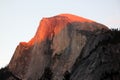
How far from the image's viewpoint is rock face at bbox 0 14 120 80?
4253 centimetres

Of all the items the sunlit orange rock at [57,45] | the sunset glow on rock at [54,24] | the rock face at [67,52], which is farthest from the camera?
the sunset glow on rock at [54,24]

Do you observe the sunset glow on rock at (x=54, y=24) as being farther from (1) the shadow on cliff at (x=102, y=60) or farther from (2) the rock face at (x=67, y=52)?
(1) the shadow on cliff at (x=102, y=60)

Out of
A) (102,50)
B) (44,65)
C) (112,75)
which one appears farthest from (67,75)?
(44,65)

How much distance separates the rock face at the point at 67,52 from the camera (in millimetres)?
42531

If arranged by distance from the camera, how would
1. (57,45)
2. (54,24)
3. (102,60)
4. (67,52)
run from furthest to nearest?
(54,24) < (57,45) < (67,52) < (102,60)

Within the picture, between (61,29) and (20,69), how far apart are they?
16332mm

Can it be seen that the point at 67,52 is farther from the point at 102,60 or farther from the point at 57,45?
the point at 102,60

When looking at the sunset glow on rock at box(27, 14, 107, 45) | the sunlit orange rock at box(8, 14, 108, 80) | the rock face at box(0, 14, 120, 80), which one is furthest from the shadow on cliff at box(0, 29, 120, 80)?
the sunset glow on rock at box(27, 14, 107, 45)

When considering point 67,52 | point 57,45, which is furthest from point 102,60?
point 57,45

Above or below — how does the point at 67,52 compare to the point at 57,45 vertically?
below

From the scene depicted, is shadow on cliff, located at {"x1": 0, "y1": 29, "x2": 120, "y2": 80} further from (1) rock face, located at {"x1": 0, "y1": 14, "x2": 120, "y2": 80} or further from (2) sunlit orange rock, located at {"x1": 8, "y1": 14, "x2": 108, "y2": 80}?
(2) sunlit orange rock, located at {"x1": 8, "y1": 14, "x2": 108, "y2": 80}

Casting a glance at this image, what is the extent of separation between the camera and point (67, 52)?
59.9 m

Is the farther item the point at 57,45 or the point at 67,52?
the point at 57,45

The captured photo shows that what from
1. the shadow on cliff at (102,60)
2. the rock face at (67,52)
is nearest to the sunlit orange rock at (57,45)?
the rock face at (67,52)
